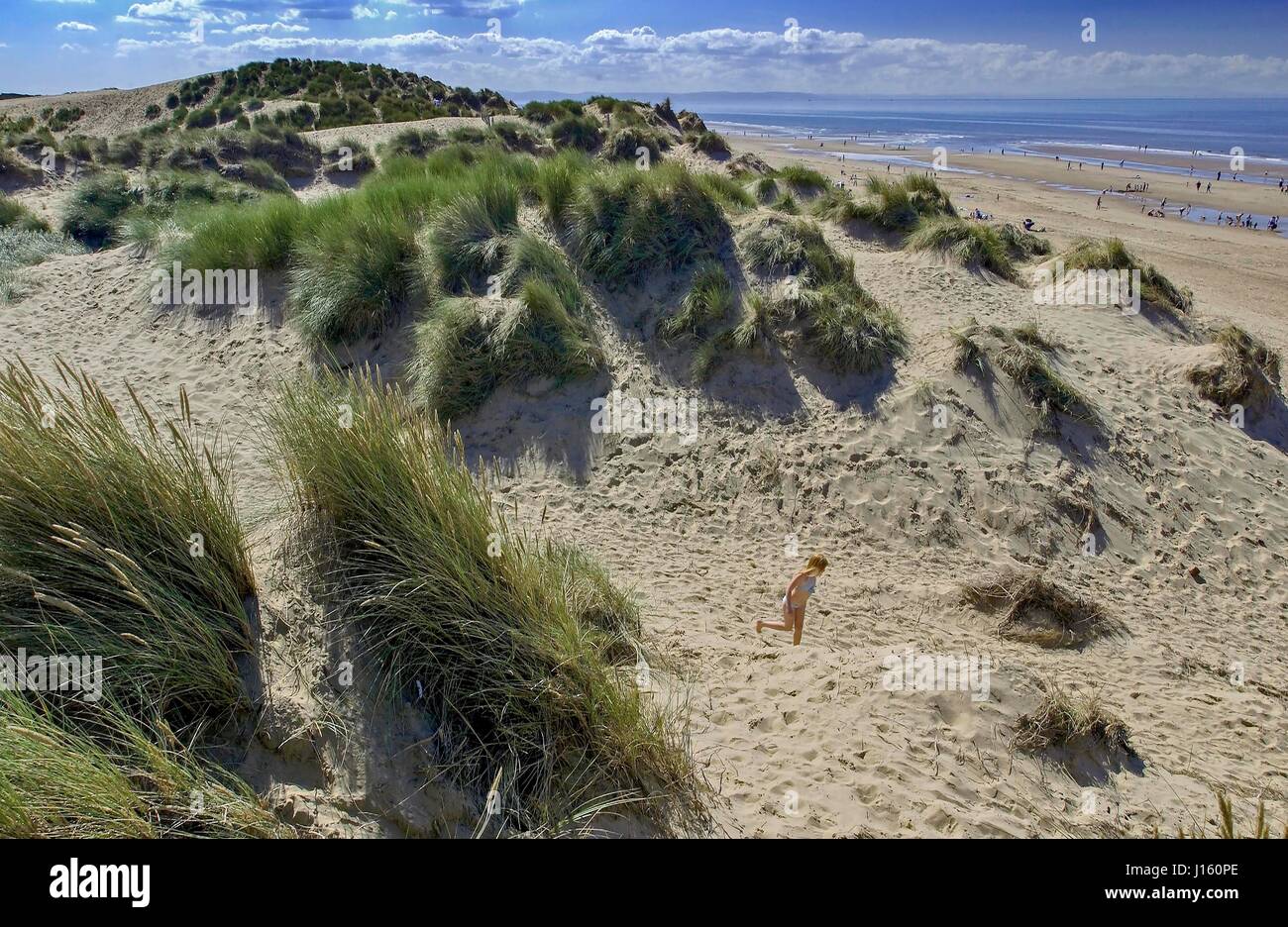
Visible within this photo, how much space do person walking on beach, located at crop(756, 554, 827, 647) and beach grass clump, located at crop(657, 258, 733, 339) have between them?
4.60 m

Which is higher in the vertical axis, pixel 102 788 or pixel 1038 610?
pixel 102 788

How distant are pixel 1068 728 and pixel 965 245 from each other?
9280mm

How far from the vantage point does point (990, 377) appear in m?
8.30

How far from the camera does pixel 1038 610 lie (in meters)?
5.97

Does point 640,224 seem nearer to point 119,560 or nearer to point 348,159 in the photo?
point 119,560

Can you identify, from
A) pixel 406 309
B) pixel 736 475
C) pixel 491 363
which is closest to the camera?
pixel 736 475

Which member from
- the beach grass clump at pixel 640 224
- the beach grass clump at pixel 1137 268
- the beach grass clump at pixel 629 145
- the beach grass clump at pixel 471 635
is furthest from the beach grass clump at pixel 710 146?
the beach grass clump at pixel 471 635

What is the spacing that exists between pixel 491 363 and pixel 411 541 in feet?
15.2

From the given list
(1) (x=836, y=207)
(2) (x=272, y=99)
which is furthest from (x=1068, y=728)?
(2) (x=272, y=99)

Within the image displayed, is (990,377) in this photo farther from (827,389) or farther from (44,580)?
(44,580)

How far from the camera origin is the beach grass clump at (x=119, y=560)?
115 inches

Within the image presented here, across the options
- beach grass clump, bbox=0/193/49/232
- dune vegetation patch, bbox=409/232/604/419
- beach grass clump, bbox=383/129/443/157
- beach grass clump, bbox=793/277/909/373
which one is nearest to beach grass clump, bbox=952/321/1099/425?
beach grass clump, bbox=793/277/909/373

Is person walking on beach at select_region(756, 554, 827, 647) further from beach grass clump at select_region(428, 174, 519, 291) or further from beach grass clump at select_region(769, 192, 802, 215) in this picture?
beach grass clump at select_region(769, 192, 802, 215)
